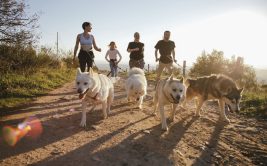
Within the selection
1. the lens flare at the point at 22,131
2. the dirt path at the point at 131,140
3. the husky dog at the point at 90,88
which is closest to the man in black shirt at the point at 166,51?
the dirt path at the point at 131,140

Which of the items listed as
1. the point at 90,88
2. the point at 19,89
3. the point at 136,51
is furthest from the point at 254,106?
the point at 19,89

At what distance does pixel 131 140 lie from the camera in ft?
16.4

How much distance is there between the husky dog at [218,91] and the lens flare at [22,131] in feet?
14.3

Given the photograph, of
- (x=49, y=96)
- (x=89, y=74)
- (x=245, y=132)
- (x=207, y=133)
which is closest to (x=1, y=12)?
(x=49, y=96)

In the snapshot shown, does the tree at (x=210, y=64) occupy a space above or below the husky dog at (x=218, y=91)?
above

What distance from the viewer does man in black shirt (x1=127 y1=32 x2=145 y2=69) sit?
936 cm

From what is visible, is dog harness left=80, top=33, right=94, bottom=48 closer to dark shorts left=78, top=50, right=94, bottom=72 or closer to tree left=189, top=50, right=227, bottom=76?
dark shorts left=78, top=50, right=94, bottom=72

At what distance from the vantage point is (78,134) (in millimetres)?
5117

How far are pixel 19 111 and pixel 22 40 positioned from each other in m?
4.41

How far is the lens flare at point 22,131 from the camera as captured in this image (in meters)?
4.58

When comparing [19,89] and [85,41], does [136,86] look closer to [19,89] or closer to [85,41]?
[85,41]

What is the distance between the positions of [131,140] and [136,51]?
494 cm

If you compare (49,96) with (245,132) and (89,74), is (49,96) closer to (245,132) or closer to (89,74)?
(89,74)

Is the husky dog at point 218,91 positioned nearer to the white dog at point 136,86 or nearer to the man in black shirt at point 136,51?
the white dog at point 136,86
